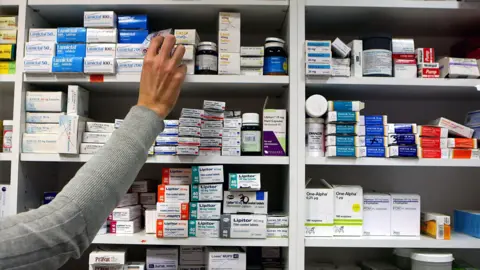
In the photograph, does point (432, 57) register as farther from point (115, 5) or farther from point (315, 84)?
point (115, 5)

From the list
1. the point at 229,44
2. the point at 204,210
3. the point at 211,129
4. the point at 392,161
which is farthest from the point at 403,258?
the point at 229,44

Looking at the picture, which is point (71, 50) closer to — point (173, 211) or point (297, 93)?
point (173, 211)

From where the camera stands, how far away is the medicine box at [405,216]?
4.83 ft

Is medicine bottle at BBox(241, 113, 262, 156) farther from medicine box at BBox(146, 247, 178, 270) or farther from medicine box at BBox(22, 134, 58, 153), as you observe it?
medicine box at BBox(22, 134, 58, 153)

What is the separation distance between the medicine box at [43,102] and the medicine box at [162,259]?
0.70m

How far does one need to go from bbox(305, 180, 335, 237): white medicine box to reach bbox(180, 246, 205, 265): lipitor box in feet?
1.46

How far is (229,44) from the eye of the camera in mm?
1477

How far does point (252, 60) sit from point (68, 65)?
72 cm

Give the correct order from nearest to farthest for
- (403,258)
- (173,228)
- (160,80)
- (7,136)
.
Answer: (160,80) < (173,228) < (7,136) < (403,258)

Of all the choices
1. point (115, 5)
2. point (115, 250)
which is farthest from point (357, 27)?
point (115, 250)

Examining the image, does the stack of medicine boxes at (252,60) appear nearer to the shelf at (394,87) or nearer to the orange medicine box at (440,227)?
the shelf at (394,87)

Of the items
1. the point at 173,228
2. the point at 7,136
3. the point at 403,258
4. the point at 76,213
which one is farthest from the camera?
the point at 403,258

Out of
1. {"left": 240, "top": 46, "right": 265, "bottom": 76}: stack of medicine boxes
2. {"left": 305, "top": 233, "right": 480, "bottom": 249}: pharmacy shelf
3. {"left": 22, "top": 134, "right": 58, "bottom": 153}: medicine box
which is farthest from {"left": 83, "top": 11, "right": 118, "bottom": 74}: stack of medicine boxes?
{"left": 305, "top": 233, "right": 480, "bottom": 249}: pharmacy shelf

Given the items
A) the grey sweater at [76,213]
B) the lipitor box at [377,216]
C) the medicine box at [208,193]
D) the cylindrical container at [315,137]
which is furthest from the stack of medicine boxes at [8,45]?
the lipitor box at [377,216]
